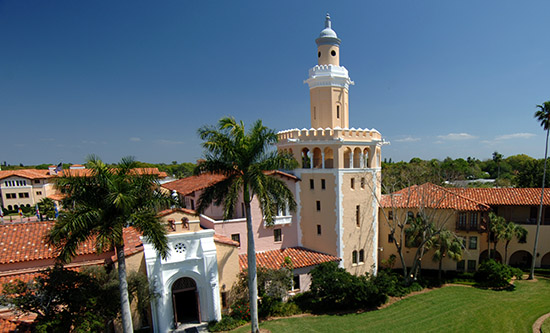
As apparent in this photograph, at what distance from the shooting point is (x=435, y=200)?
3000 cm

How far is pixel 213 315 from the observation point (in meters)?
19.5

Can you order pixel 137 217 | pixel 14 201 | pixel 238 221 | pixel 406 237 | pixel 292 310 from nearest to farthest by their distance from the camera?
pixel 137 217
pixel 292 310
pixel 238 221
pixel 406 237
pixel 14 201

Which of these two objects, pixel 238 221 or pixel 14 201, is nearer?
pixel 238 221

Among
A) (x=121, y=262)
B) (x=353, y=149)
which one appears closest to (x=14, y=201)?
(x=121, y=262)

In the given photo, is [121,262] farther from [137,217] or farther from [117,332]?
[117,332]

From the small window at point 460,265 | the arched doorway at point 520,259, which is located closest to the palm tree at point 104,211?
the small window at point 460,265

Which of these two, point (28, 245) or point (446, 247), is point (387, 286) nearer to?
point (446, 247)

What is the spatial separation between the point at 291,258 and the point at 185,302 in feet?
31.0

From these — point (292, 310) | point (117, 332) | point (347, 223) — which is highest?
point (347, 223)

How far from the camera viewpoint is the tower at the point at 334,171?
2536 centimetres

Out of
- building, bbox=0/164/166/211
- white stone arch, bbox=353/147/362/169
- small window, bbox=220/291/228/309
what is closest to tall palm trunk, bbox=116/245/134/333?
small window, bbox=220/291/228/309

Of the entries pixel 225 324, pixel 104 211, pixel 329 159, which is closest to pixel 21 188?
pixel 225 324

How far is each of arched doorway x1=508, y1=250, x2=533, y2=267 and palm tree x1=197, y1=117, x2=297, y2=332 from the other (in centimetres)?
3266

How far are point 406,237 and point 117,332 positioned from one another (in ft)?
90.0
